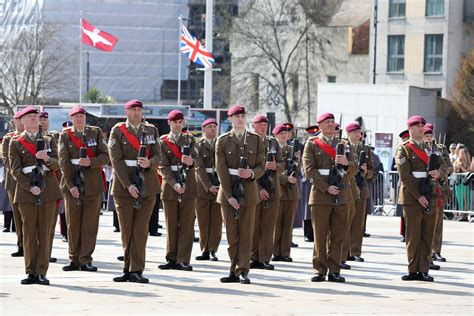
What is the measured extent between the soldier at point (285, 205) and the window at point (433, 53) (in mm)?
44773

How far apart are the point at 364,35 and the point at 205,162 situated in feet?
176

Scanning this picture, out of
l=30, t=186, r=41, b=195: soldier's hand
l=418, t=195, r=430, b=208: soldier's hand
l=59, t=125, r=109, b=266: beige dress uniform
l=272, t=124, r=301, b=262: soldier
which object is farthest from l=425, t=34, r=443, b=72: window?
l=30, t=186, r=41, b=195: soldier's hand

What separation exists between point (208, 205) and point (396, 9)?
4684 centimetres

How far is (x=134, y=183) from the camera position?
525 inches

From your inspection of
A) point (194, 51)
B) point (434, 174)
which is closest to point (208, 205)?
point (434, 174)

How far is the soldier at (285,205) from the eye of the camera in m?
16.7

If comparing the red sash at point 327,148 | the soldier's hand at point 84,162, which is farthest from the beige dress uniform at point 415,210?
the soldier's hand at point 84,162

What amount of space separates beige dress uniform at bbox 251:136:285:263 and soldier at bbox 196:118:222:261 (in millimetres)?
773

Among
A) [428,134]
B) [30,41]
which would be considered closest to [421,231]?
[428,134]

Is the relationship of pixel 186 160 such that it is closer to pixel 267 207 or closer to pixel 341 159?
pixel 267 207

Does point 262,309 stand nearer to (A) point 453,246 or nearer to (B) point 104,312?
(B) point 104,312

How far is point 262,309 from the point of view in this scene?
11531 mm

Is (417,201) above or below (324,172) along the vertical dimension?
below

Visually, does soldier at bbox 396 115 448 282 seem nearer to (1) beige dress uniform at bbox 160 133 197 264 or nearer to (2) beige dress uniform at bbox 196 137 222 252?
(1) beige dress uniform at bbox 160 133 197 264
